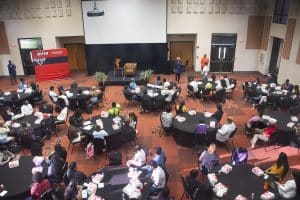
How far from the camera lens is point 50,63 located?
59.5 ft

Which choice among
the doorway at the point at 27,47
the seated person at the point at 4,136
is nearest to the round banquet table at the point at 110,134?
the seated person at the point at 4,136

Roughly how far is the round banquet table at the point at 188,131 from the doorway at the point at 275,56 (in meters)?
10.2

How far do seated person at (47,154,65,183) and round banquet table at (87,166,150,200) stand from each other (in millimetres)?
1114

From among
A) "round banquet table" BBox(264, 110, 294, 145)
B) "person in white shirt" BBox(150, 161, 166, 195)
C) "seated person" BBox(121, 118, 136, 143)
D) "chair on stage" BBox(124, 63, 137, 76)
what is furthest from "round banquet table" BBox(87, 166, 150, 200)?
"chair on stage" BBox(124, 63, 137, 76)

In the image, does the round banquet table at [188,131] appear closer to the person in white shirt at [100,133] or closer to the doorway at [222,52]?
the person in white shirt at [100,133]

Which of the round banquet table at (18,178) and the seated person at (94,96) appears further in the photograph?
the seated person at (94,96)

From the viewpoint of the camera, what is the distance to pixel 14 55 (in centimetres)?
1911

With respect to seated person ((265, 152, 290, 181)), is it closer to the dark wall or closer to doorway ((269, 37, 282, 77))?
doorway ((269, 37, 282, 77))

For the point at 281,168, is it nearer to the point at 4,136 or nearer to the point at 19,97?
the point at 4,136

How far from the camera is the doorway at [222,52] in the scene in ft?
62.3

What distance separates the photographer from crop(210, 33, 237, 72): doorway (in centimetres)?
1900

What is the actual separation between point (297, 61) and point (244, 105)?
13.0 ft

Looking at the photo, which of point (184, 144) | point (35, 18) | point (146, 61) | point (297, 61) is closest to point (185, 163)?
point (184, 144)

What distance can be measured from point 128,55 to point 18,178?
44.1 feet
